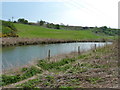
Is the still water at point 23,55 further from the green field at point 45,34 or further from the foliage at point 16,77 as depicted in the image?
the green field at point 45,34

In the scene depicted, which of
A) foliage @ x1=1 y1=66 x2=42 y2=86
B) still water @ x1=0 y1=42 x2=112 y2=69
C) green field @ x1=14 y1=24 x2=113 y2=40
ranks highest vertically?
green field @ x1=14 y1=24 x2=113 y2=40

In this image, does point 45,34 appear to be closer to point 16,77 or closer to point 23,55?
point 23,55

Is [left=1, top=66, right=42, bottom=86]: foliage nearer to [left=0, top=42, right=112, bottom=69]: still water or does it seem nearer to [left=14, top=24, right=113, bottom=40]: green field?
[left=0, top=42, right=112, bottom=69]: still water

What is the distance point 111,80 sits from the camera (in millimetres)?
4781

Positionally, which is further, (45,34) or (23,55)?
(45,34)

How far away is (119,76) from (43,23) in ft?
212

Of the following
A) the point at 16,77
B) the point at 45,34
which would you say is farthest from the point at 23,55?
the point at 45,34

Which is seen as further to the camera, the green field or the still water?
the green field

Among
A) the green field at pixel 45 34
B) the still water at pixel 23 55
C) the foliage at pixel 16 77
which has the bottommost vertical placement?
the still water at pixel 23 55

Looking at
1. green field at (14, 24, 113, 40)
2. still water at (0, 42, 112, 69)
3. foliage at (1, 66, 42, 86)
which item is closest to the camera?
foliage at (1, 66, 42, 86)

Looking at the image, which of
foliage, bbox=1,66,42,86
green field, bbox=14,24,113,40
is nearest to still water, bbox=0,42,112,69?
foliage, bbox=1,66,42,86

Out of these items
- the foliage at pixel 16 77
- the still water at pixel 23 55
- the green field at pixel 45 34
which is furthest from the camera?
the green field at pixel 45 34

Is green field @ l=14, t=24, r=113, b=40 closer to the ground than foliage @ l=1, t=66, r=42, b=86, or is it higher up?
higher up

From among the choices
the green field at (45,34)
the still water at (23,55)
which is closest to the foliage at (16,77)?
the still water at (23,55)
